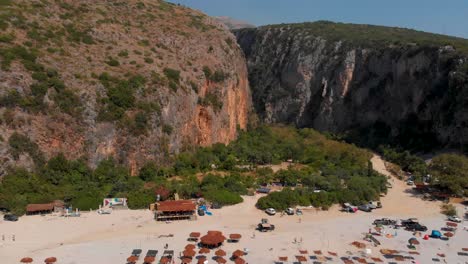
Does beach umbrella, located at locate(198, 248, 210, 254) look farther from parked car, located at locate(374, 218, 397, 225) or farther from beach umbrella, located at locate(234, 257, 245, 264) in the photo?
parked car, located at locate(374, 218, 397, 225)

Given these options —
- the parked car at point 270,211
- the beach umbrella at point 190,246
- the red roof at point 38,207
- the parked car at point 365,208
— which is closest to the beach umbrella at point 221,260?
the beach umbrella at point 190,246

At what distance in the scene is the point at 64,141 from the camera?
4862 cm

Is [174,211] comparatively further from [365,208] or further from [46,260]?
[365,208]

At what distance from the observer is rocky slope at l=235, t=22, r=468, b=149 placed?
66.2m

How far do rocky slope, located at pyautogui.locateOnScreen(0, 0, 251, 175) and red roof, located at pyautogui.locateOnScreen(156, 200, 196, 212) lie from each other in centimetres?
1169

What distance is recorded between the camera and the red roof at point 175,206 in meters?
40.2

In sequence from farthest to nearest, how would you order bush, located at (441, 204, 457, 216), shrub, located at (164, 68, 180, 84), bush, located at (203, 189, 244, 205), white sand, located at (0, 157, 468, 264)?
shrub, located at (164, 68, 180, 84) < bush, located at (203, 189, 244, 205) < bush, located at (441, 204, 457, 216) < white sand, located at (0, 157, 468, 264)

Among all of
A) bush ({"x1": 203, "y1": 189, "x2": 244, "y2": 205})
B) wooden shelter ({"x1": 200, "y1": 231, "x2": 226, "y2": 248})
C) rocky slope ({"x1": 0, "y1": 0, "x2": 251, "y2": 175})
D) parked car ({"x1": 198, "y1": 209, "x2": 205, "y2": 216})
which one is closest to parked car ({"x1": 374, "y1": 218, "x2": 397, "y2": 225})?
bush ({"x1": 203, "y1": 189, "x2": 244, "y2": 205})

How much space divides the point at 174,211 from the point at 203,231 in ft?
15.5

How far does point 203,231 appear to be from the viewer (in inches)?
1455

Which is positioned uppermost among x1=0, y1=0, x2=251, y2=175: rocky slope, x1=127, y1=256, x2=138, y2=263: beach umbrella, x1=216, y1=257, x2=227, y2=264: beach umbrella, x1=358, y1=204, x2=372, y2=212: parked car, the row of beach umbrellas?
x1=0, y1=0, x2=251, y2=175: rocky slope

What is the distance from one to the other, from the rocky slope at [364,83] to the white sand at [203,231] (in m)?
27.6

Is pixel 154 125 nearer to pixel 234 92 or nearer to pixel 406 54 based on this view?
pixel 234 92

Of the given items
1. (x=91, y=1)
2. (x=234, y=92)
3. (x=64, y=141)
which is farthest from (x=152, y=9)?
(x=64, y=141)
